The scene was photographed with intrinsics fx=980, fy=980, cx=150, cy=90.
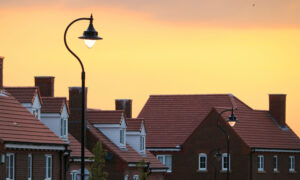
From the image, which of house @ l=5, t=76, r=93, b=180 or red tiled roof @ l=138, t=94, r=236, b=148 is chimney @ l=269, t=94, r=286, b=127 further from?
house @ l=5, t=76, r=93, b=180

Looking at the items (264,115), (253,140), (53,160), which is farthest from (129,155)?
(264,115)

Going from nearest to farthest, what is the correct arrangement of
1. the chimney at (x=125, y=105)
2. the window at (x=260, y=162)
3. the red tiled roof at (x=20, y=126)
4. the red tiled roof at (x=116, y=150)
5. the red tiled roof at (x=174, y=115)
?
the red tiled roof at (x=20, y=126)
the red tiled roof at (x=116, y=150)
the chimney at (x=125, y=105)
the window at (x=260, y=162)
the red tiled roof at (x=174, y=115)

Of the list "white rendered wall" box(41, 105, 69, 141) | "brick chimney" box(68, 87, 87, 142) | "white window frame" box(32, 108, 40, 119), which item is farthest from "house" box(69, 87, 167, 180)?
"white window frame" box(32, 108, 40, 119)

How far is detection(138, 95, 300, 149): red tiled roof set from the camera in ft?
278

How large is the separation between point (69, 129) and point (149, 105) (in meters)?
31.6

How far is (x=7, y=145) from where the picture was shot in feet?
143

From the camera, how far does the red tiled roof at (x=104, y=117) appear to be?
212 ft

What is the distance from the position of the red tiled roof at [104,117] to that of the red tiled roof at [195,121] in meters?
19.3

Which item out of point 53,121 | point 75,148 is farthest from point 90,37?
point 75,148

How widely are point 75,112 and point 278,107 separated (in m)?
36.1

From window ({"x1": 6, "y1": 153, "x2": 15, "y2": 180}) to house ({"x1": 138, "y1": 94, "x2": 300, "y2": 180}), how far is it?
1305 inches

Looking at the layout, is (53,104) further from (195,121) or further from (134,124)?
(195,121)

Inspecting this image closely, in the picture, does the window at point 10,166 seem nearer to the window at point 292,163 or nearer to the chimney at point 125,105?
the chimney at point 125,105

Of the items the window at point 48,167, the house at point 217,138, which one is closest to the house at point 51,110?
the window at point 48,167
